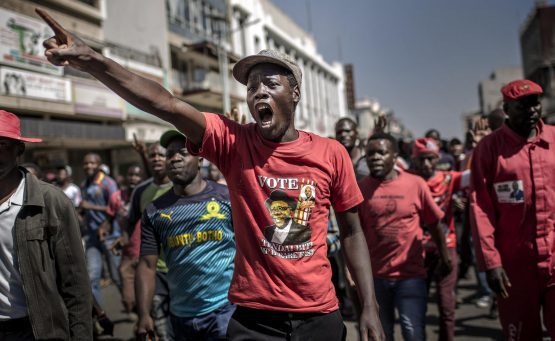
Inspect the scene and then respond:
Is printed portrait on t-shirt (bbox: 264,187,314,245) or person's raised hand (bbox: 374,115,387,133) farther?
person's raised hand (bbox: 374,115,387,133)

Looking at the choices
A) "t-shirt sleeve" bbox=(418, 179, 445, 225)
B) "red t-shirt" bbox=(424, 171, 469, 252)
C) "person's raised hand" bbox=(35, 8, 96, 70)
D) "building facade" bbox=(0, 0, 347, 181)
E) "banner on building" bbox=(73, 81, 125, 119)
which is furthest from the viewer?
"banner on building" bbox=(73, 81, 125, 119)

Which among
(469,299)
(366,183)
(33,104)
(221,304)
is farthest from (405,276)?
(33,104)

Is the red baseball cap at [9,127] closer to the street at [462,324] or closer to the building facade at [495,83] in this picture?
the street at [462,324]

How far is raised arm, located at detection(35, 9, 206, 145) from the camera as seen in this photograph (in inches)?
70.9

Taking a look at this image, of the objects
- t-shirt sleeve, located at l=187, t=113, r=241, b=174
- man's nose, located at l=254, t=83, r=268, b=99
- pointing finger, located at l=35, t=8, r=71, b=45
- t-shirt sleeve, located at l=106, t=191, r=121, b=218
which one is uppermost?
pointing finger, located at l=35, t=8, r=71, b=45

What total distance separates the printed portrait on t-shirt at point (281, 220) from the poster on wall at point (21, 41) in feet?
51.5

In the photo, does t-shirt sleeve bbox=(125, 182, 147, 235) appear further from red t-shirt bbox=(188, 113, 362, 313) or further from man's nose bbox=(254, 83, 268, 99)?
man's nose bbox=(254, 83, 268, 99)

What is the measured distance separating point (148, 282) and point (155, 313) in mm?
963

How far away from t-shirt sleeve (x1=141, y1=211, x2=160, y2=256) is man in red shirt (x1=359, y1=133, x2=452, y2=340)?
1615 mm

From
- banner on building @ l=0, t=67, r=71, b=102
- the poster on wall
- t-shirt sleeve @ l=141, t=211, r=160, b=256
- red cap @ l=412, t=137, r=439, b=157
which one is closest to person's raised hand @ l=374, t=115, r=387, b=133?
red cap @ l=412, t=137, r=439, b=157

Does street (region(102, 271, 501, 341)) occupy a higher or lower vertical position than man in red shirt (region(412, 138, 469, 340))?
lower

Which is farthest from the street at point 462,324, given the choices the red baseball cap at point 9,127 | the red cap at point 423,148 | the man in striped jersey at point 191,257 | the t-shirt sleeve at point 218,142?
the red baseball cap at point 9,127

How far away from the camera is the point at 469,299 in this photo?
7.25 m

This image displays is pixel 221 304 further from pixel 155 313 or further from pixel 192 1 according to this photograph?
pixel 192 1
